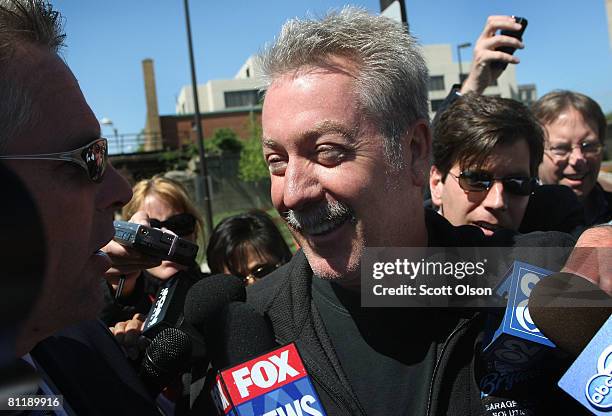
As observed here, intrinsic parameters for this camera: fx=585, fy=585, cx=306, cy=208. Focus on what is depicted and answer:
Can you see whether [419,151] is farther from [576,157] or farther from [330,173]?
[576,157]

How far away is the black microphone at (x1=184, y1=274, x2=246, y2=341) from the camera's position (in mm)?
1818

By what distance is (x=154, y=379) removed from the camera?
179 centimetres

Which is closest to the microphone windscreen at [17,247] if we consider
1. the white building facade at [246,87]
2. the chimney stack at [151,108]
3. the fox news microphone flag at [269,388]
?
the fox news microphone flag at [269,388]

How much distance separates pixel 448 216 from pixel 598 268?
1.31 m

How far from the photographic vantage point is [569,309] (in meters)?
1.32

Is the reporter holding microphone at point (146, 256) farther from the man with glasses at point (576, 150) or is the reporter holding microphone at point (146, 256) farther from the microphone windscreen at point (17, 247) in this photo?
the man with glasses at point (576, 150)

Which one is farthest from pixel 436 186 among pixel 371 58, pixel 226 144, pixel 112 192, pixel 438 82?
pixel 438 82

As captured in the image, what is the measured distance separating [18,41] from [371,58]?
0.98 m

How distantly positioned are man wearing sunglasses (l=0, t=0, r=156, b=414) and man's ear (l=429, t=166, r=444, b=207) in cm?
159

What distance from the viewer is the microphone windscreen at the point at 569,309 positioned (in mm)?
1305

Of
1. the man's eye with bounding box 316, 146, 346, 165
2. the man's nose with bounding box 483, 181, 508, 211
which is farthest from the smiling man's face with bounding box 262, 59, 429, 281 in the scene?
the man's nose with bounding box 483, 181, 508, 211

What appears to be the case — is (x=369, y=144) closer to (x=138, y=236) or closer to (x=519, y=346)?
(x=519, y=346)

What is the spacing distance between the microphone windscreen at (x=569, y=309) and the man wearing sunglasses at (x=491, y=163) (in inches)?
43.4

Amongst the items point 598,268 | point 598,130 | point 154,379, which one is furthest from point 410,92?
point 598,130
